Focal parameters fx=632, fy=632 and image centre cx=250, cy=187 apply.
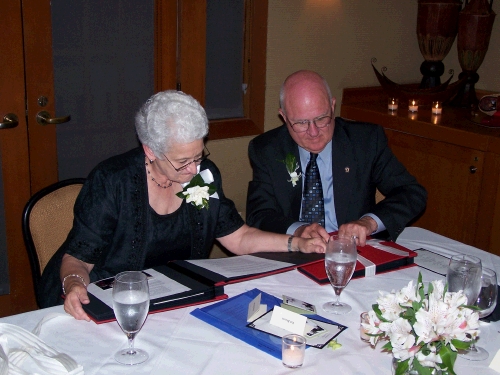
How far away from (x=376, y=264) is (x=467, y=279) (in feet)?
1.46

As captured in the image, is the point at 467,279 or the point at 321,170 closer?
the point at 467,279

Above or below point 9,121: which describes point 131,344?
below

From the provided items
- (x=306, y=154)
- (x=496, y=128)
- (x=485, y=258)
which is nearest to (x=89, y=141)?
(x=306, y=154)

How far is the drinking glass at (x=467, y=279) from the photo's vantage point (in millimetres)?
1579

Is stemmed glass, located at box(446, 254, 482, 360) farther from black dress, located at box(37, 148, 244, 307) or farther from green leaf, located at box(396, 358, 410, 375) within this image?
black dress, located at box(37, 148, 244, 307)

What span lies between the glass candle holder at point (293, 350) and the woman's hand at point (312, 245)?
28.2 inches

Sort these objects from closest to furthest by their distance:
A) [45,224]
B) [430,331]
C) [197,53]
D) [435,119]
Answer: [430,331] < [45,224] < [197,53] < [435,119]

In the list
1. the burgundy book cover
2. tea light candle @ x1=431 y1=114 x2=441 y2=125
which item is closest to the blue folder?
the burgundy book cover

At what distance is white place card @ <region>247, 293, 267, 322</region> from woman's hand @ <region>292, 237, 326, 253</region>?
0.49 metres

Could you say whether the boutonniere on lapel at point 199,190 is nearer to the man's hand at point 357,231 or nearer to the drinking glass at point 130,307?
the man's hand at point 357,231

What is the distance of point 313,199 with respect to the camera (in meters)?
2.73

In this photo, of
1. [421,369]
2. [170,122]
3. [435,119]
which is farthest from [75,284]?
[435,119]

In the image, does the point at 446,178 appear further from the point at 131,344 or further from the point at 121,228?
the point at 131,344

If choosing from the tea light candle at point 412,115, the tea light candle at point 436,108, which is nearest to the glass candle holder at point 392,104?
the tea light candle at point 412,115
